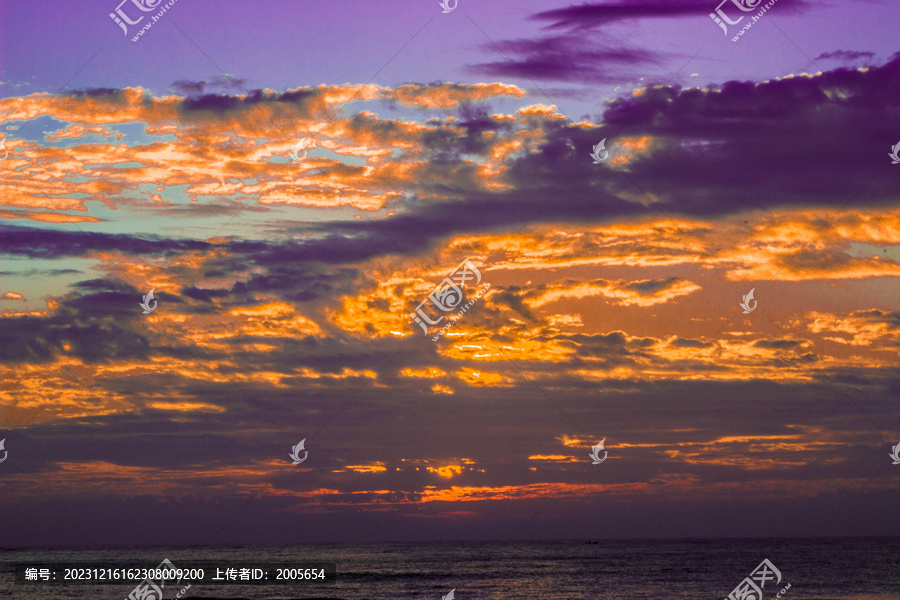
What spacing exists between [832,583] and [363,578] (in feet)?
194

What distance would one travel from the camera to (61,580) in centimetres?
10444

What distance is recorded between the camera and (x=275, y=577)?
111375 millimetres

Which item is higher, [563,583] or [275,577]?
[275,577]

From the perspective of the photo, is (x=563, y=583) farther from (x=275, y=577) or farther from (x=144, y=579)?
(x=144, y=579)

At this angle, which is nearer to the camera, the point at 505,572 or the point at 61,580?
the point at 61,580

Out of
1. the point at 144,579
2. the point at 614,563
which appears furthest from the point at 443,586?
the point at 614,563

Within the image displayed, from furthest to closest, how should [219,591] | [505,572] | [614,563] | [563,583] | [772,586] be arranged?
1. [614,563]
2. [505,572]
3. [563,583]
4. [772,586]
5. [219,591]

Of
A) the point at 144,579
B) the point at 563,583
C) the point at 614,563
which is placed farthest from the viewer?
the point at 614,563

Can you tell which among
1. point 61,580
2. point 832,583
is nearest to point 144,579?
point 61,580

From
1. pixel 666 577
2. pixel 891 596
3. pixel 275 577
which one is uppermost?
pixel 275 577

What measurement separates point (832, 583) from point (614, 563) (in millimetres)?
56213
